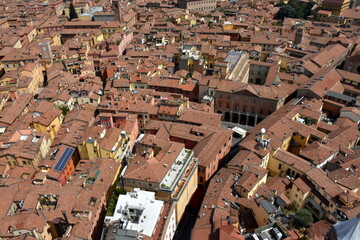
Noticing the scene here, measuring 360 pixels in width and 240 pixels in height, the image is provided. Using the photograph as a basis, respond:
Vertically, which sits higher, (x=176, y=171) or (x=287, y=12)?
(x=287, y=12)

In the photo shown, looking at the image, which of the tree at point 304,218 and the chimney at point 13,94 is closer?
the tree at point 304,218

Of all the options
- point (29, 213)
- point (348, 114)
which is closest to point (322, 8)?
point (348, 114)

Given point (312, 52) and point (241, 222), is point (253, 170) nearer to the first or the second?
point (241, 222)

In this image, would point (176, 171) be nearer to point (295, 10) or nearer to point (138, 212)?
point (138, 212)

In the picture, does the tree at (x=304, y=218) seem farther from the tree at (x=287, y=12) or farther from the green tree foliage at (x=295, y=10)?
the green tree foliage at (x=295, y=10)

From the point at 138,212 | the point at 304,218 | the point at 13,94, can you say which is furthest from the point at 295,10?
the point at 138,212

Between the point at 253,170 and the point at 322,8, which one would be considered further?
the point at 322,8

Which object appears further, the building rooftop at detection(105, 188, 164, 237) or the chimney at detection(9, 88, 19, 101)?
the chimney at detection(9, 88, 19, 101)

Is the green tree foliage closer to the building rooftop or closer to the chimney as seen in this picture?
the chimney

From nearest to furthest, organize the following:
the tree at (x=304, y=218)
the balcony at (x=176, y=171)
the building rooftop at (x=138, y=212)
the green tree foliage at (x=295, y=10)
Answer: the building rooftop at (x=138, y=212), the tree at (x=304, y=218), the balcony at (x=176, y=171), the green tree foliage at (x=295, y=10)

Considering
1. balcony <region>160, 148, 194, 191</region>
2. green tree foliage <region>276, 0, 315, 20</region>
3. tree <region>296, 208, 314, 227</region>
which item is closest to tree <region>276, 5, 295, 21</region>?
green tree foliage <region>276, 0, 315, 20</region>

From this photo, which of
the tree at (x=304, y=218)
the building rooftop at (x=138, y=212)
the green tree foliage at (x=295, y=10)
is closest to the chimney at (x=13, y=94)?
the building rooftop at (x=138, y=212)
